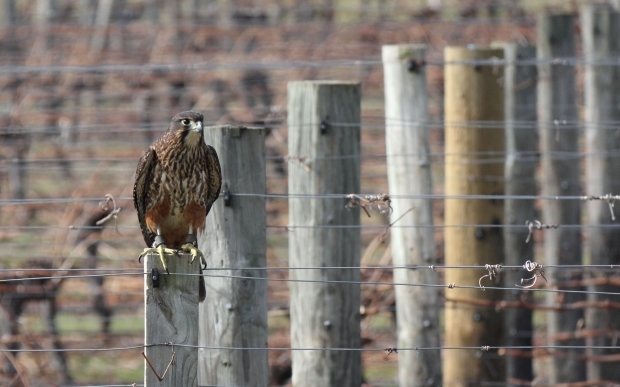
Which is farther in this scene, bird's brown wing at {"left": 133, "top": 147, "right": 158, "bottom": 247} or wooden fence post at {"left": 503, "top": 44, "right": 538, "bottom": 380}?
wooden fence post at {"left": 503, "top": 44, "right": 538, "bottom": 380}

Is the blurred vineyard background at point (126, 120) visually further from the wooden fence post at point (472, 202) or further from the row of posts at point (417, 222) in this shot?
the row of posts at point (417, 222)

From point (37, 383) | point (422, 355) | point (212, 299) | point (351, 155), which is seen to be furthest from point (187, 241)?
point (37, 383)

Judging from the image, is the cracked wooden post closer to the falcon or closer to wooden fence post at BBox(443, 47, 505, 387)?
wooden fence post at BBox(443, 47, 505, 387)

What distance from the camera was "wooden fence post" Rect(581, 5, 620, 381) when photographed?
19.3 feet

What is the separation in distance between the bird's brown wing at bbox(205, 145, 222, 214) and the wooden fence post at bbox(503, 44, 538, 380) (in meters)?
2.50

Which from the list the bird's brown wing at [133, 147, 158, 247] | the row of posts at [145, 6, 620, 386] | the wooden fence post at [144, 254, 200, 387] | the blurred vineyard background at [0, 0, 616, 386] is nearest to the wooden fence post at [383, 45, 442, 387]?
the row of posts at [145, 6, 620, 386]

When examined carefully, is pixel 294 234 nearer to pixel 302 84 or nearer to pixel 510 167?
pixel 302 84

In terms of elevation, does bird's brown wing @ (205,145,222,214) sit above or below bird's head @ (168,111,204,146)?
below

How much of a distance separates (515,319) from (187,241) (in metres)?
2.79

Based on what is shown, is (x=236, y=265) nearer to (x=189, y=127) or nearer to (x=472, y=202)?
(x=189, y=127)

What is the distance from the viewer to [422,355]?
16.1 ft

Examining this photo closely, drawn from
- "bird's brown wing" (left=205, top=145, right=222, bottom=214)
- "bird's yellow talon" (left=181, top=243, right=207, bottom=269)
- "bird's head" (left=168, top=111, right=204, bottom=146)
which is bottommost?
"bird's yellow talon" (left=181, top=243, right=207, bottom=269)

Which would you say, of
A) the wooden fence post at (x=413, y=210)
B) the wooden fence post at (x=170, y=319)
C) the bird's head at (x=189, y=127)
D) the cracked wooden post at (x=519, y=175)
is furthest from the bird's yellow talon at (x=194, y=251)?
the cracked wooden post at (x=519, y=175)

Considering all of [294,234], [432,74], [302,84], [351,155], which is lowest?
[294,234]
